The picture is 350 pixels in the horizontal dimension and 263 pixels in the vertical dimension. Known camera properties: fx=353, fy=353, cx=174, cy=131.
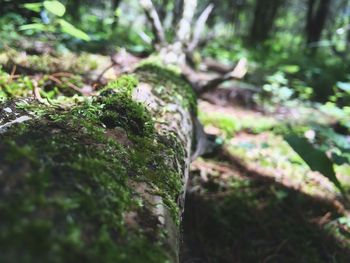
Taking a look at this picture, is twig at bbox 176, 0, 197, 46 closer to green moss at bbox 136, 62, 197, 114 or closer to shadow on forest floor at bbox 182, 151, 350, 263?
green moss at bbox 136, 62, 197, 114

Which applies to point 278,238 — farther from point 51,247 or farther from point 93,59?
point 93,59

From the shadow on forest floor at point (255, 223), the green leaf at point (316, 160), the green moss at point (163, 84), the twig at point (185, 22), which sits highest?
the twig at point (185, 22)

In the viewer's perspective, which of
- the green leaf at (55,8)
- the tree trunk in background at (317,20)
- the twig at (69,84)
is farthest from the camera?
the tree trunk in background at (317,20)

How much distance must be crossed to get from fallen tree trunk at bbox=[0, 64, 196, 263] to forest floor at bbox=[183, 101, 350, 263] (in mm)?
1137

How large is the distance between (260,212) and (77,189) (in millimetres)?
2477

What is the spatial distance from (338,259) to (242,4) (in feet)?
42.1

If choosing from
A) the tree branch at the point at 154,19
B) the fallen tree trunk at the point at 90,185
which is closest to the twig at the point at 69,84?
the fallen tree trunk at the point at 90,185

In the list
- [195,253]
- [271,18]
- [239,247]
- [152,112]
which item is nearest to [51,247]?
[152,112]

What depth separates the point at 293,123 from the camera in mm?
4996

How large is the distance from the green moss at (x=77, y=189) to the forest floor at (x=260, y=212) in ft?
4.48

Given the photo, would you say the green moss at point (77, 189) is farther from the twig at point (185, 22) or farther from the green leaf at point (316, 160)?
the twig at point (185, 22)

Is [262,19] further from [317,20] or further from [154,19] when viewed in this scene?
[154,19]

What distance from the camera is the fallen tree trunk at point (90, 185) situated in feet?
2.98

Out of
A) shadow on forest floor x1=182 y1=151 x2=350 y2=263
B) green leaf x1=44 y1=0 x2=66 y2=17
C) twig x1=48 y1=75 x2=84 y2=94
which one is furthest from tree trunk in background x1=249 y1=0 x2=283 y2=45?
green leaf x1=44 y1=0 x2=66 y2=17
